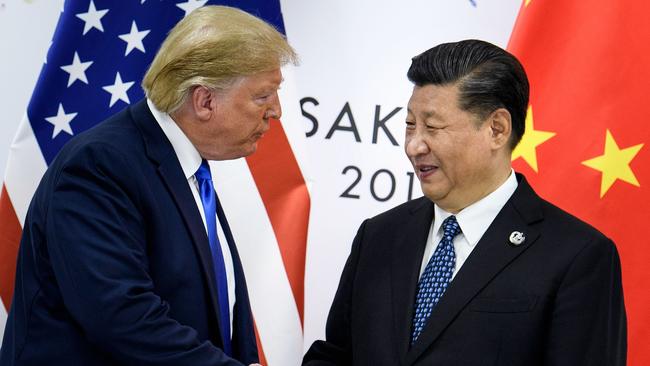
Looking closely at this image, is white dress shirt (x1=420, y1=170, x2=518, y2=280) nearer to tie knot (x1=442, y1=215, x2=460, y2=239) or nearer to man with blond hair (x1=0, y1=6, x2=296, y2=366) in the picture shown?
tie knot (x1=442, y1=215, x2=460, y2=239)

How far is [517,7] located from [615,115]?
63cm

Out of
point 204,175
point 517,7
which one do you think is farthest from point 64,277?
point 517,7

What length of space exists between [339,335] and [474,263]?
0.37 metres

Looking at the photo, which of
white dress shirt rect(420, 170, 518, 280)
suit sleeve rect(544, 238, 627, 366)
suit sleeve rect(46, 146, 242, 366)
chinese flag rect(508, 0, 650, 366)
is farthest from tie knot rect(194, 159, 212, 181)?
chinese flag rect(508, 0, 650, 366)

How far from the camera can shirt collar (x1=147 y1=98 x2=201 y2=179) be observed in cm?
212

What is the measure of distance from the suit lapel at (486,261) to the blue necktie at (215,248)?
1.27ft

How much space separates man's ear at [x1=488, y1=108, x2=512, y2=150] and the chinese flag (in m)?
0.75

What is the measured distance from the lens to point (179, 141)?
7.00ft

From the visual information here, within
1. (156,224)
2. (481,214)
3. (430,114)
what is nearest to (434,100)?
(430,114)

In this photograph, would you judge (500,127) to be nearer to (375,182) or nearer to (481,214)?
(481,214)

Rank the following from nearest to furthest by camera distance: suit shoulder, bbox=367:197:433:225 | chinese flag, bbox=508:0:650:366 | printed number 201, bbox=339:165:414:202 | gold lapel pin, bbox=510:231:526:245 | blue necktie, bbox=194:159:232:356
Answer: gold lapel pin, bbox=510:231:526:245
blue necktie, bbox=194:159:232:356
suit shoulder, bbox=367:197:433:225
chinese flag, bbox=508:0:650:366
printed number 201, bbox=339:165:414:202

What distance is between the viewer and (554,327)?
1.92 meters

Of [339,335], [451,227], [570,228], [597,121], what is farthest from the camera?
[597,121]

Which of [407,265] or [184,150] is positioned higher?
[184,150]
